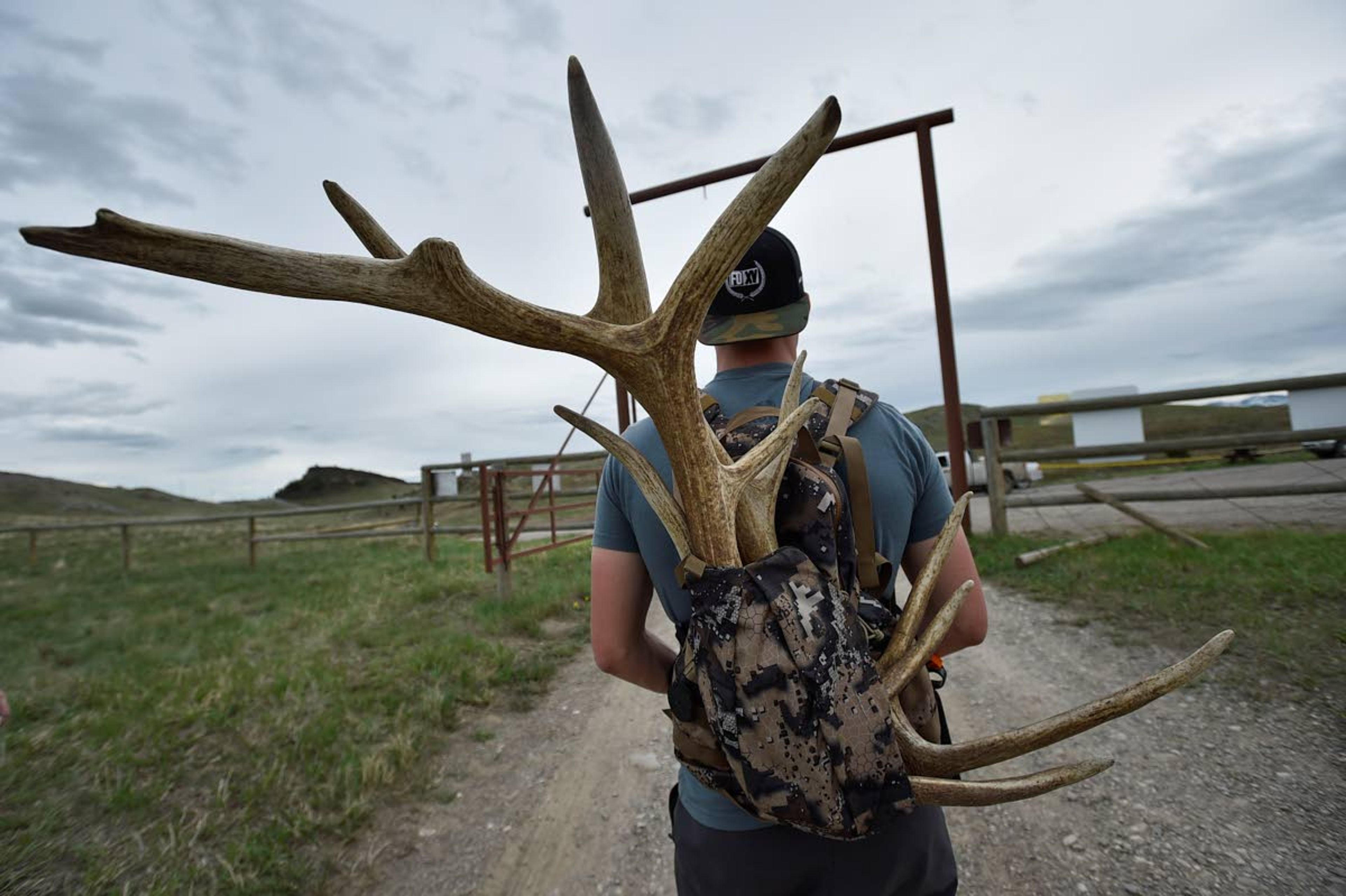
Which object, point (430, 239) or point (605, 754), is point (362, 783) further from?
point (430, 239)

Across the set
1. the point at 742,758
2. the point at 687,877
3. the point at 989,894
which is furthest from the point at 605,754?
the point at 742,758

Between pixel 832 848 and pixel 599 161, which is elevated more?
pixel 599 161

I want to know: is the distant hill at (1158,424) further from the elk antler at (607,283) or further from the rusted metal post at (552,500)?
the elk antler at (607,283)

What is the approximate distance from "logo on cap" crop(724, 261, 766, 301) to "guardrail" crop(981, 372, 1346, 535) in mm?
6457

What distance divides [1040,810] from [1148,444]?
212 inches

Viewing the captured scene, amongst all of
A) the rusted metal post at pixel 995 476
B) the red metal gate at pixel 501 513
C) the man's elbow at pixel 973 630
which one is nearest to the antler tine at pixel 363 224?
the man's elbow at pixel 973 630

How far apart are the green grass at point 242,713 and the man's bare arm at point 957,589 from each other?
2.79 metres

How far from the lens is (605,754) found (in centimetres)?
357

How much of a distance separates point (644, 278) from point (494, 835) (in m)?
2.86

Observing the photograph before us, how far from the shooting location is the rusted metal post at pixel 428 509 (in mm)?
9625

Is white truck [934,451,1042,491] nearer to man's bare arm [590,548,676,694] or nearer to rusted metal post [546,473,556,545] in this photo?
rusted metal post [546,473,556,545]

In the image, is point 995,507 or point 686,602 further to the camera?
point 995,507

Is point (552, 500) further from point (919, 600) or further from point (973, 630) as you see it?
point (919, 600)

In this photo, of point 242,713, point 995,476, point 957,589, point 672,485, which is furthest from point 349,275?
point 995,476
